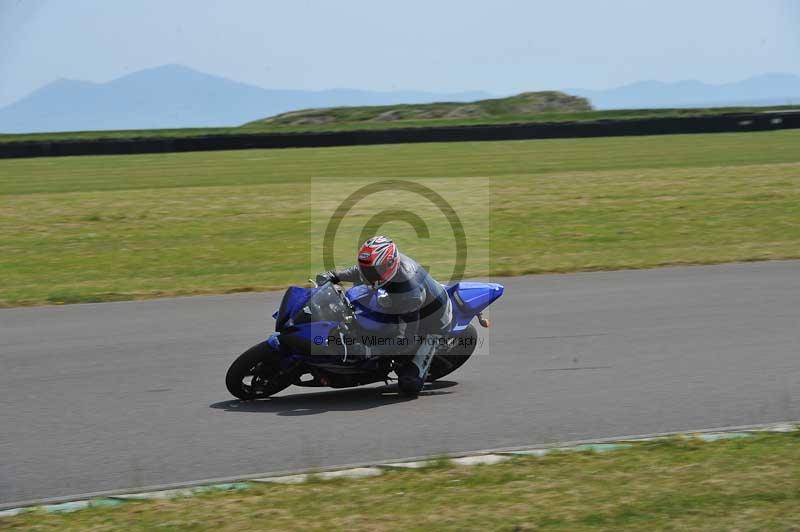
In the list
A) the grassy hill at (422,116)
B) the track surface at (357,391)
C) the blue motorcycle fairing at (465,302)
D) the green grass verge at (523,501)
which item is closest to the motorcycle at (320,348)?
the track surface at (357,391)

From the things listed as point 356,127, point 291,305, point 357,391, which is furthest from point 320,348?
point 356,127

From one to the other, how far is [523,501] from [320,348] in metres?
2.69

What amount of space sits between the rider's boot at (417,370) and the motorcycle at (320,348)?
6 cm

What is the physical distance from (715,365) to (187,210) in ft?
47.0

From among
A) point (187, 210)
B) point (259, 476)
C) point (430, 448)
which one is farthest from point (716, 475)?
point (187, 210)

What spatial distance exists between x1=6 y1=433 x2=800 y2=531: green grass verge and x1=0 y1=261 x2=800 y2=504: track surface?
0.60m

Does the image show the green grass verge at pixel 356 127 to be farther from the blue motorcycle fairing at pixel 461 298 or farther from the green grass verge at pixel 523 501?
the green grass verge at pixel 523 501

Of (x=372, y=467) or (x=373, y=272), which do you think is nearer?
(x=372, y=467)

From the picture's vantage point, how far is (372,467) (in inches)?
240

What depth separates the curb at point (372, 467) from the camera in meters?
5.57

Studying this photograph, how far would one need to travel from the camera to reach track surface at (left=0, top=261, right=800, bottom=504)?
257 inches

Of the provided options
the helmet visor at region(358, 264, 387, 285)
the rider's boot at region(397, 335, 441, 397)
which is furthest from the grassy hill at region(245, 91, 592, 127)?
the helmet visor at region(358, 264, 387, 285)

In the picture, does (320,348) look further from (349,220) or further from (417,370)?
(349,220)

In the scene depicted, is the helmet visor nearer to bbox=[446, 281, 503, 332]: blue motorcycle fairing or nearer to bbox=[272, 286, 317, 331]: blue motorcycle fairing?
bbox=[272, 286, 317, 331]: blue motorcycle fairing
